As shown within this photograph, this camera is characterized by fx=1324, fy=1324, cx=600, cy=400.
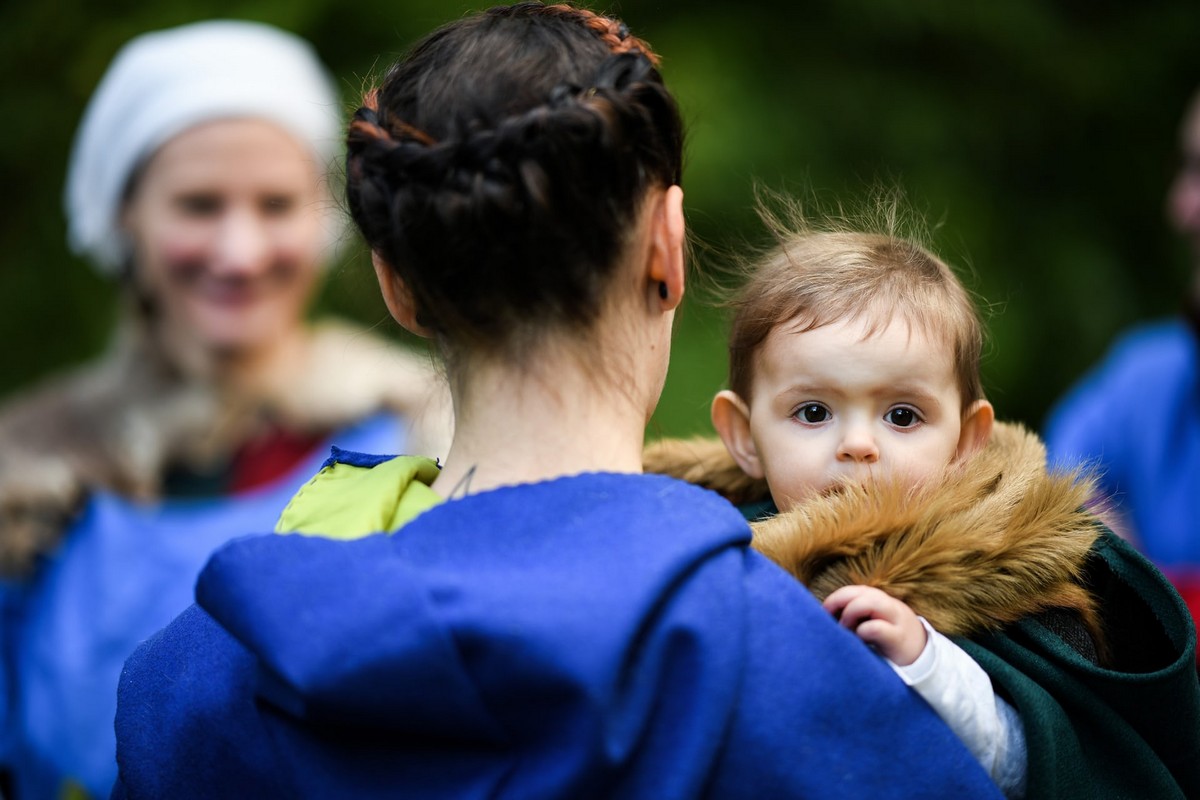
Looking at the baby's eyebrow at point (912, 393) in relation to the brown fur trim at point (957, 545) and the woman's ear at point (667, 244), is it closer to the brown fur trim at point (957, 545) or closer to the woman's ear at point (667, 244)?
the brown fur trim at point (957, 545)

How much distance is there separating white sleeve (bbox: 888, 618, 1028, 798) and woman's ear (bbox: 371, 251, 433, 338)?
2.12 ft

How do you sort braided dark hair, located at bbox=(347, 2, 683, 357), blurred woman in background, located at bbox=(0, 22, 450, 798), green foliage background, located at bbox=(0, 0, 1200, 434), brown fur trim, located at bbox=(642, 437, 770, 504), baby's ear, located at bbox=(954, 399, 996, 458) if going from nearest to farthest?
1. braided dark hair, located at bbox=(347, 2, 683, 357)
2. baby's ear, located at bbox=(954, 399, 996, 458)
3. brown fur trim, located at bbox=(642, 437, 770, 504)
4. blurred woman in background, located at bbox=(0, 22, 450, 798)
5. green foliage background, located at bbox=(0, 0, 1200, 434)

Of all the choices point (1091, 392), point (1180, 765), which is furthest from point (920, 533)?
point (1091, 392)

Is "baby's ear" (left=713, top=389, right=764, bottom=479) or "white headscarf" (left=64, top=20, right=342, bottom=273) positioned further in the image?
"white headscarf" (left=64, top=20, right=342, bottom=273)

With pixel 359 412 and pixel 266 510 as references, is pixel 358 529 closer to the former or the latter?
pixel 266 510

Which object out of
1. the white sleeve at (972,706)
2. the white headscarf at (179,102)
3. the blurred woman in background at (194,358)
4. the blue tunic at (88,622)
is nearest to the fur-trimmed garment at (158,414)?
the blurred woman in background at (194,358)

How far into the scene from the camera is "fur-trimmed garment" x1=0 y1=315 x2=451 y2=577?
10.6 ft

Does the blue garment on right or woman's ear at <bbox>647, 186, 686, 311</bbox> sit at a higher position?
woman's ear at <bbox>647, 186, 686, 311</bbox>

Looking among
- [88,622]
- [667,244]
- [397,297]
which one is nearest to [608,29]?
[667,244]

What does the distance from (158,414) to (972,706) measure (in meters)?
2.60

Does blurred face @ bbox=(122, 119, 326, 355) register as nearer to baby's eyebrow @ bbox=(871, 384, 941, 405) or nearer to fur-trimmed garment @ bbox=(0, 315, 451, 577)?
fur-trimmed garment @ bbox=(0, 315, 451, 577)

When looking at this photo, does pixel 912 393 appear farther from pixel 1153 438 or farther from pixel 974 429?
pixel 1153 438

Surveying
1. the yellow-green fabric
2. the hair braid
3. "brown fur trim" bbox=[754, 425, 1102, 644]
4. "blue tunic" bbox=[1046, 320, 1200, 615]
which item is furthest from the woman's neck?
"blue tunic" bbox=[1046, 320, 1200, 615]

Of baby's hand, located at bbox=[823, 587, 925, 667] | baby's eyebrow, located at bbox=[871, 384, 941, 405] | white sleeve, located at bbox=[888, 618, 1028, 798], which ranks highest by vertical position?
baby's eyebrow, located at bbox=[871, 384, 941, 405]
